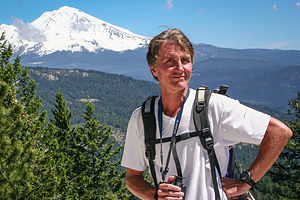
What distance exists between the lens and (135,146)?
302cm

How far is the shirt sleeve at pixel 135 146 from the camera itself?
2965 mm

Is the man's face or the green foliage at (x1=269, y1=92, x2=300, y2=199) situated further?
the green foliage at (x1=269, y1=92, x2=300, y2=199)

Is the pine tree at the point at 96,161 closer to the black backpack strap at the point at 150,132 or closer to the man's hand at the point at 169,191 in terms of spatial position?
the black backpack strap at the point at 150,132

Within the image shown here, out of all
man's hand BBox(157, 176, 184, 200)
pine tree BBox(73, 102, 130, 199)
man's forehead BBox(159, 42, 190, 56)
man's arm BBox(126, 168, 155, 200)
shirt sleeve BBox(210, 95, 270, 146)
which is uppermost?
man's forehead BBox(159, 42, 190, 56)

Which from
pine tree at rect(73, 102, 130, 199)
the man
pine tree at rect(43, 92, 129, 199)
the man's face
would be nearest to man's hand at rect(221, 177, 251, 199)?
the man

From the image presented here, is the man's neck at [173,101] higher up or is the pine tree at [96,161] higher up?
the man's neck at [173,101]

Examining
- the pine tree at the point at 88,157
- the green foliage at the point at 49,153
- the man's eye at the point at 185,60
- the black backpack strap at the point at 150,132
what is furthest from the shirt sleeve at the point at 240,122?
the pine tree at the point at 88,157

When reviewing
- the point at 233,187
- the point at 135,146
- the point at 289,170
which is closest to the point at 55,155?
the point at 289,170

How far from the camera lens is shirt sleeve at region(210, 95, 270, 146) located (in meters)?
2.63

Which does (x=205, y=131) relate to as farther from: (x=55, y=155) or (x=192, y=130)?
(x=55, y=155)

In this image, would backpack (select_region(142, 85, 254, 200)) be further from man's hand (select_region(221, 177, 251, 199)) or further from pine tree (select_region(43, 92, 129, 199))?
pine tree (select_region(43, 92, 129, 199))

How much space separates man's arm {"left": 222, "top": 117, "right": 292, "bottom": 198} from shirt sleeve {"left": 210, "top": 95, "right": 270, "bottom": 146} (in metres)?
0.06

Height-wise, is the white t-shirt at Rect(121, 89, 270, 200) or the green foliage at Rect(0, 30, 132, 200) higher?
the white t-shirt at Rect(121, 89, 270, 200)

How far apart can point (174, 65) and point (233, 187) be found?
Result: 4.02 feet
